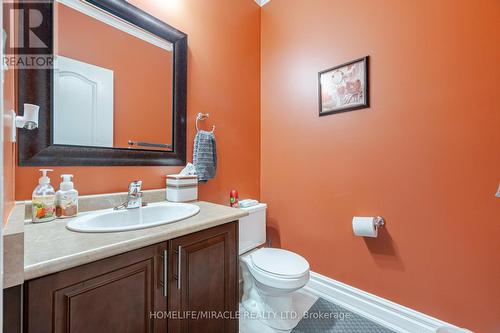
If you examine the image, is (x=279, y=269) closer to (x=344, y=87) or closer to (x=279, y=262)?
(x=279, y=262)

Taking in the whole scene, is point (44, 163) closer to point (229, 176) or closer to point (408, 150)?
point (229, 176)

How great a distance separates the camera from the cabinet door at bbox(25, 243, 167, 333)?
1.84 feet

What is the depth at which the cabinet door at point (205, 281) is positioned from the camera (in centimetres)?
85

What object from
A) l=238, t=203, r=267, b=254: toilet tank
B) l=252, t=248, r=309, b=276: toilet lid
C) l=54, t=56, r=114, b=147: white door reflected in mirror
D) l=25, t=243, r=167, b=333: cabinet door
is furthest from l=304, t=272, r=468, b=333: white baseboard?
l=54, t=56, r=114, b=147: white door reflected in mirror

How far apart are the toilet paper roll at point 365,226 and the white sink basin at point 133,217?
1065 mm

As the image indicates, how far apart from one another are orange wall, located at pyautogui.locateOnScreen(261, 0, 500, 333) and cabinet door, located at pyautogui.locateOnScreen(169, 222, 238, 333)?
926 mm

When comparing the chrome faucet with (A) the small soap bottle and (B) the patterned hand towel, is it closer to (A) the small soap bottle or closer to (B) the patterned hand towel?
(A) the small soap bottle

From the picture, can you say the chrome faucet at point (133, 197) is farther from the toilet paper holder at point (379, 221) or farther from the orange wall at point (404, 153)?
the toilet paper holder at point (379, 221)

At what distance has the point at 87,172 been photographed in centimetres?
108

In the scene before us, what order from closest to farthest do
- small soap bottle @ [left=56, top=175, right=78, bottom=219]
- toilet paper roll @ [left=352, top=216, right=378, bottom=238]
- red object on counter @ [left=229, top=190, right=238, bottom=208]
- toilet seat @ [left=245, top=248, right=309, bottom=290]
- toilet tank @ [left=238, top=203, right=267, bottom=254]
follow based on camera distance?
1. small soap bottle @ [left=56, top=175, right=78, bottom=219]
2. toilet seat @ [left=245, top=248, right=309, bottom=290]
3. toilet paper roll @ [left=352, top=216, right=378, bottom=238]
4. toilet tank @ [left=238, top=203, right=267, bottom=254]
5. red object on counter @ [left=229, top=190, right=238, bottom=208]

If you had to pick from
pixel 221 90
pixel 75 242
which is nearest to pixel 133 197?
pixel 75 242

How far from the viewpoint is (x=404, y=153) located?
1.35 metres

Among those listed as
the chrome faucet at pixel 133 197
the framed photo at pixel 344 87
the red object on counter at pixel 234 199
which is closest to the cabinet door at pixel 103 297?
the chrome faucet at pixel 133 197

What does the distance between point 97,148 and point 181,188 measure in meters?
0.49
